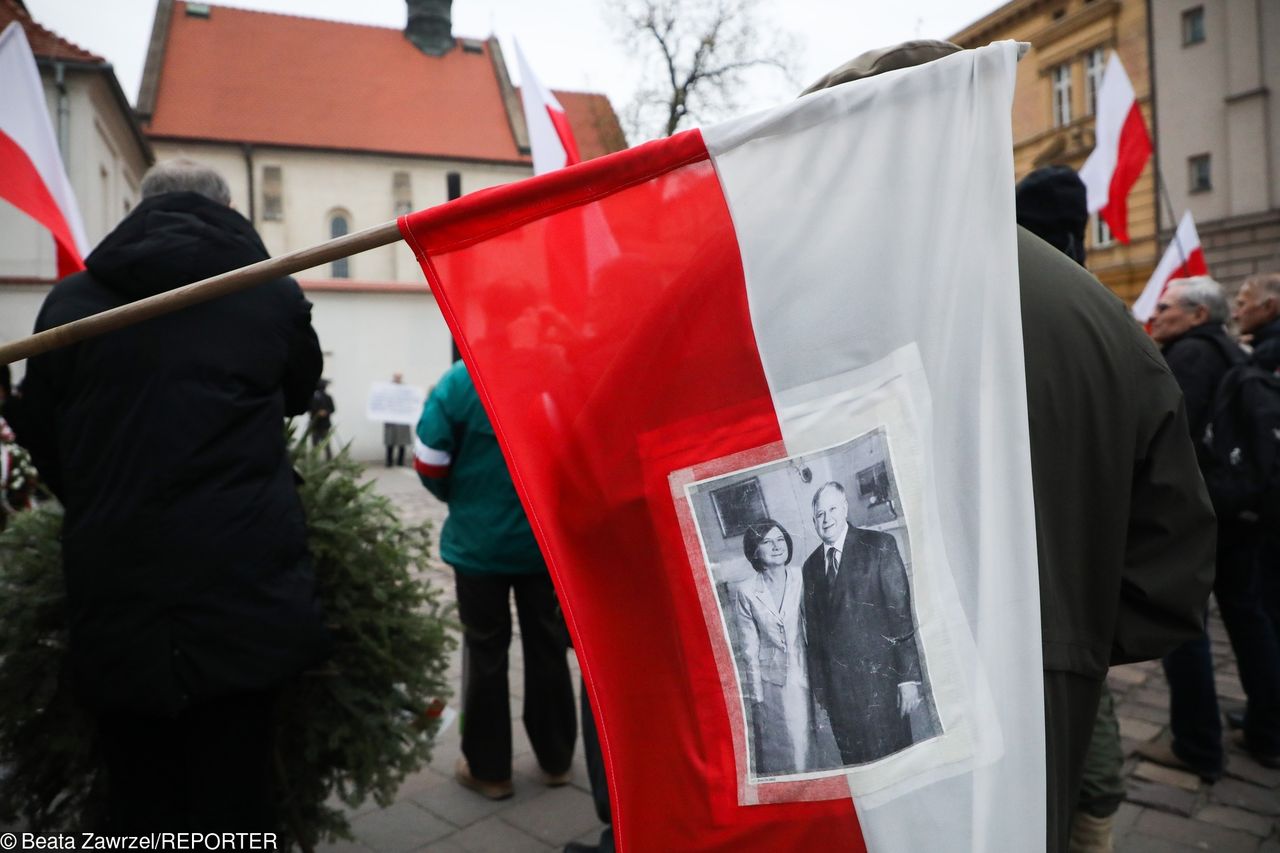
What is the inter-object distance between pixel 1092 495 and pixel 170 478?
1.74m

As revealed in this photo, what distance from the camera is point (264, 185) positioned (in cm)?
3522

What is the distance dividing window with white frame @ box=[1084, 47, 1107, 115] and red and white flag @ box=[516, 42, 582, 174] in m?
23.3

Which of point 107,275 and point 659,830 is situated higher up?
point 107,275

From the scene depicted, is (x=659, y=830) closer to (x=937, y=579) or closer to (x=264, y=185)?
(x=937, y=579)

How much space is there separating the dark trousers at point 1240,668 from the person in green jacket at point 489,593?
2405 millimetres

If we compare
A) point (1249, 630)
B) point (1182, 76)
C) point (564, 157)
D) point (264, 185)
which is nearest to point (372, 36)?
point (264, 185)

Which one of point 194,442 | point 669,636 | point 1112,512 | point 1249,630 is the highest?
point 194,442

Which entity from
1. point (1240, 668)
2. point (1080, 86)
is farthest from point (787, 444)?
point (1080, 86)

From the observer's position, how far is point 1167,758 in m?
3.89

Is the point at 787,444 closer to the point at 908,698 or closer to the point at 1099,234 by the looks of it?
the point at 908,698

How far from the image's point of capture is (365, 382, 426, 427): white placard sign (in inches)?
667

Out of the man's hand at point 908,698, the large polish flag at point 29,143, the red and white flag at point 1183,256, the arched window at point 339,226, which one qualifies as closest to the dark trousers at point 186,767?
the man's hand at point 908,698

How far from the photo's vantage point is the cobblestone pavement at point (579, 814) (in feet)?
10.8

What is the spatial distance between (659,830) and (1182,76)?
2520 cm
